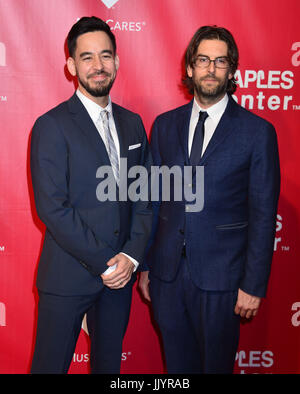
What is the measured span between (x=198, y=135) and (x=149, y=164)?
0.32 meters

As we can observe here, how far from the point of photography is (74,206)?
1.99 meters

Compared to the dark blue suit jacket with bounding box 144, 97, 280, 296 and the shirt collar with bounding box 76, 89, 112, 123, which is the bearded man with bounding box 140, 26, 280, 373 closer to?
the dark blue suit jacket with bounding box 144, 97, 280, 296

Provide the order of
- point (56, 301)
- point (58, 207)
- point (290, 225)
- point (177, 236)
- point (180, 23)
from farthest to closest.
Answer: point (290, 225) → point (180, 23) → point (177, 236) → point (56, 301) → point (58, 207)

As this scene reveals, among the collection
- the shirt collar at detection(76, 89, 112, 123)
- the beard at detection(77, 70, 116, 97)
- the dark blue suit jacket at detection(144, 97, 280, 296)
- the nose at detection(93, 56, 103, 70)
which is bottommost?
the dark blue suit jacket at detection(144, 97, 280, 296)

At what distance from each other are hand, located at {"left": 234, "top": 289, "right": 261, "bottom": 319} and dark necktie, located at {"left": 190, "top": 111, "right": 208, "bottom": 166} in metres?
0.72

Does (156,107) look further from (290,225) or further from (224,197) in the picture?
(290,225)

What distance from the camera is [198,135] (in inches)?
83.7

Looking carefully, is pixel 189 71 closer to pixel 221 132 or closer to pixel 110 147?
pixel 221 132

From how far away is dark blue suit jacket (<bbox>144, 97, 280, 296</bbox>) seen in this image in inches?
79.8

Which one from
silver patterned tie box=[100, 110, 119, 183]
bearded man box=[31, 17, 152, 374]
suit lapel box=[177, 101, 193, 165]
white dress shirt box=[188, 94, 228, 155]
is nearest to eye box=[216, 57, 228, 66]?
white dress shirt box=[188, 94, 228, 155]

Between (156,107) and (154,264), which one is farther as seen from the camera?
(156,107)

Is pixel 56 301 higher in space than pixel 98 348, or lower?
higher

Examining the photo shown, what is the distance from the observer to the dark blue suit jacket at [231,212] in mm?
2027

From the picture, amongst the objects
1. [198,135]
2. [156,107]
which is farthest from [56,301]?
[156,107]
